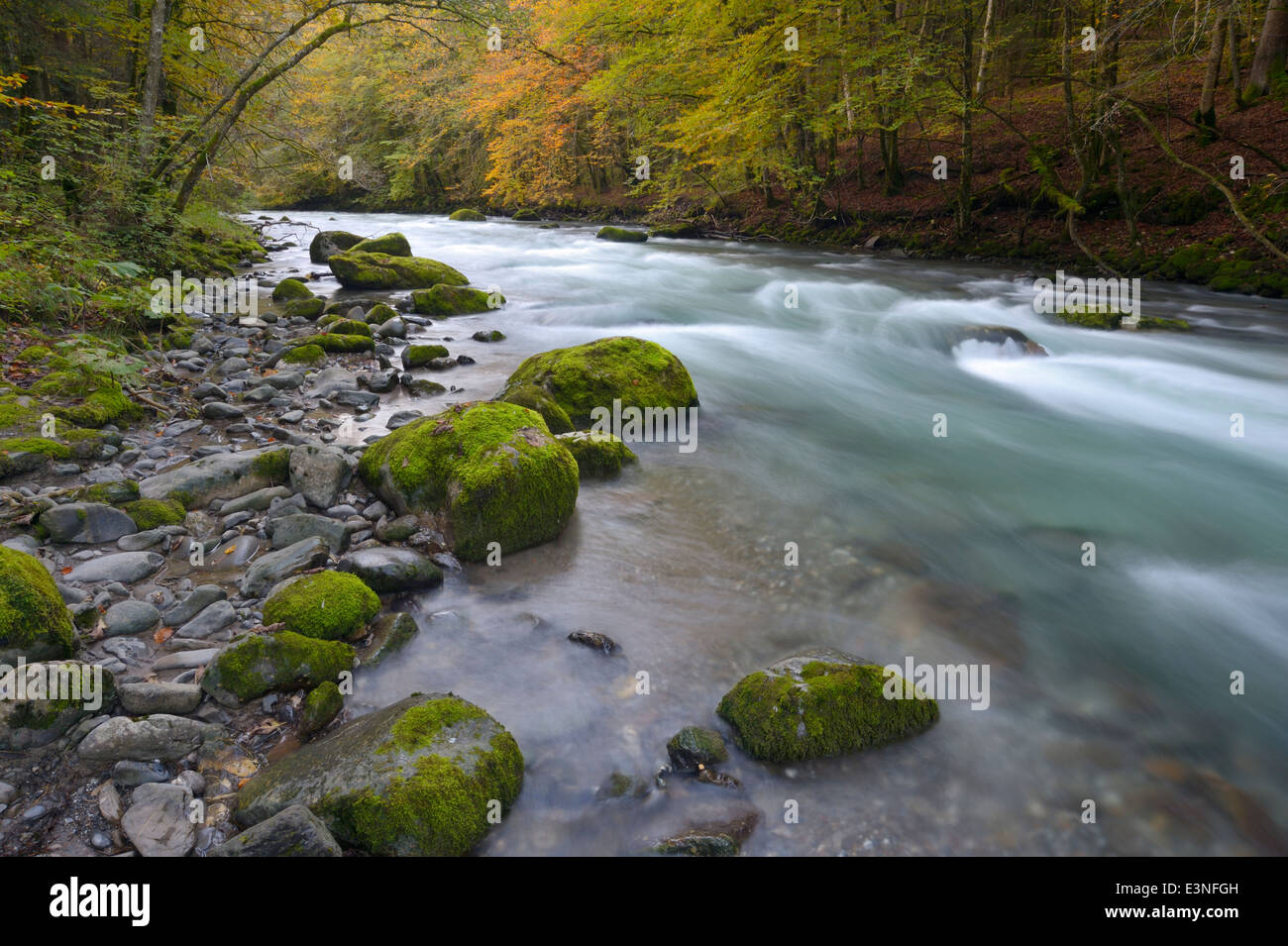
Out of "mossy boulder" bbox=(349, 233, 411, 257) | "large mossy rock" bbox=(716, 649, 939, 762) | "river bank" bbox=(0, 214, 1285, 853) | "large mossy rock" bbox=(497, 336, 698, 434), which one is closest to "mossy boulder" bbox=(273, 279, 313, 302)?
"river bank" bbox=(0, 214, 1285, 853)

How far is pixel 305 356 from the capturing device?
8359 mm

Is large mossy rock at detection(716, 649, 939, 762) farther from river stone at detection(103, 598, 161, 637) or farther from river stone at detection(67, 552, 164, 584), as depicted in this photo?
river stone at detection(67, 552, 164, 584)

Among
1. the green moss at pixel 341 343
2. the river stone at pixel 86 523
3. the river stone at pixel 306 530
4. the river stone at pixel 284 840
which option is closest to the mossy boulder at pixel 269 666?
the river stone at pixel 284 840

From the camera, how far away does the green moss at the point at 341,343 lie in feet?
29.3

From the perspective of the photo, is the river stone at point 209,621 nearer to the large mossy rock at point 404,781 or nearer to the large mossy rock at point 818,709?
the large mossy rock at point 404,781

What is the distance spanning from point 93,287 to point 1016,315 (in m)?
13.4

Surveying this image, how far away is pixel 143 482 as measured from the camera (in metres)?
4.80

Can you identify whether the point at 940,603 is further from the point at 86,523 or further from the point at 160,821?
the point at 86,523

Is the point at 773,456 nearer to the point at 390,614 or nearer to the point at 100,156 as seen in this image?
the point at 390,614

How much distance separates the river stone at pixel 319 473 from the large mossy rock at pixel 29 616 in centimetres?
185

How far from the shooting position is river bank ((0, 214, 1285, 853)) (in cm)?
302

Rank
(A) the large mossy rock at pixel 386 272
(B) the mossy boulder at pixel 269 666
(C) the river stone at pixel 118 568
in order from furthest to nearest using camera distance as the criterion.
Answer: (A) the large mossy rock at pixel 386 272 → (C) the river stone at pixel 118 568 → (B) the mossy boulder at pixel 269 666

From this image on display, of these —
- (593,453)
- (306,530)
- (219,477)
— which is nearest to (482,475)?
(306,530)

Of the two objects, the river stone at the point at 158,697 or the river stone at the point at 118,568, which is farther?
the river stone at the point at 118,568
